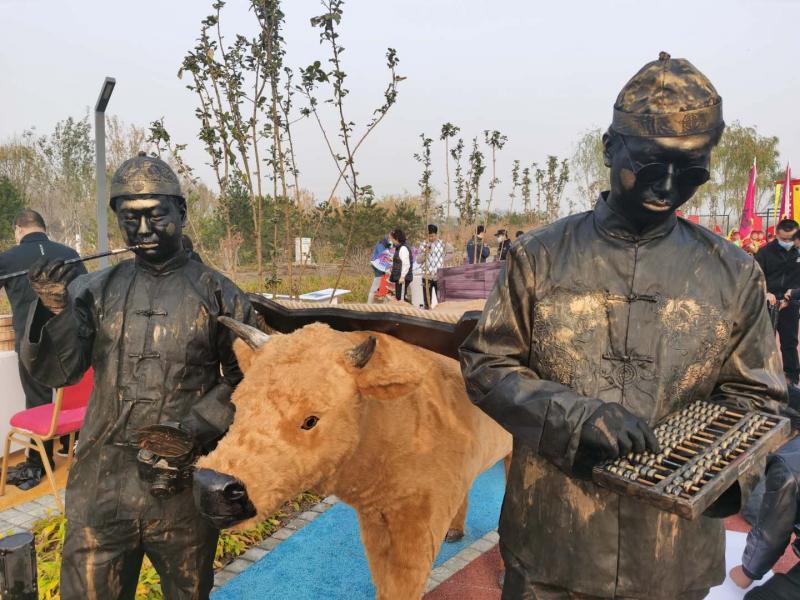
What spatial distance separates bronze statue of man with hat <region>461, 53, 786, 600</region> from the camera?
1.66 metres

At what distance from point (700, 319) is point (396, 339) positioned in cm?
137

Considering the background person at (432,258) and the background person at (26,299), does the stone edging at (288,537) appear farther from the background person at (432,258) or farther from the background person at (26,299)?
the background person at (432,258)

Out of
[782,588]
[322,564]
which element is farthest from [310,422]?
[782,588]

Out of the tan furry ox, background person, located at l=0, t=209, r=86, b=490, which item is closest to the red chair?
background person, located at l=0, t=209, r=86, b=490

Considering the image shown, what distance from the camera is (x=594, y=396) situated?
5.73 feet

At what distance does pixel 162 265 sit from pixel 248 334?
1.81ft

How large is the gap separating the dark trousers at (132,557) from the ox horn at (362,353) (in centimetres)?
95

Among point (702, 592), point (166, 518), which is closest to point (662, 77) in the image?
point (702, 592)

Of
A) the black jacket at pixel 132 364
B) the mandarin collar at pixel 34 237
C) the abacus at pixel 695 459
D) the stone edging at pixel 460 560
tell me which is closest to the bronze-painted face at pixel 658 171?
the abacus at pixel 695 459

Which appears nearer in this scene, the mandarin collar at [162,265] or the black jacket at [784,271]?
the mandarin collar at [162,265]

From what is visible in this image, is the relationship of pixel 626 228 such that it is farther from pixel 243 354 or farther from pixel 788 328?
pixel 788 328

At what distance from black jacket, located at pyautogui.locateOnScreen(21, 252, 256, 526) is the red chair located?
2.52 m

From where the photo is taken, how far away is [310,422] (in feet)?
7.39

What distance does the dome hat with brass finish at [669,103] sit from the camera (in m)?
1.62
